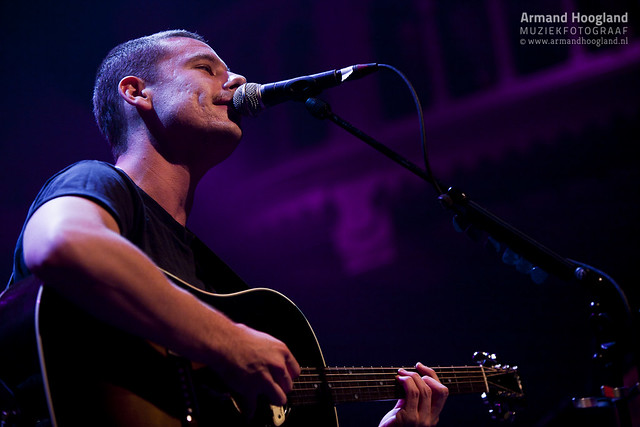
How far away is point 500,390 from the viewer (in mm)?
2494

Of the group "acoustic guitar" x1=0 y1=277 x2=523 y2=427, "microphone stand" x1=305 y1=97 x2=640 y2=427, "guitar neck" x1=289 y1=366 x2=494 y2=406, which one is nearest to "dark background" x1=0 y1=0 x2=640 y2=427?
"guitar neck" x1=289 y1=366 x2=494 y2=406

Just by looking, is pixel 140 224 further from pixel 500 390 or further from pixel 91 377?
pixel 500 390

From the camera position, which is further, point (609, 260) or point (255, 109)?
point (609, 260)

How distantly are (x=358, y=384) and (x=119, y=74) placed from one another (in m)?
1.74

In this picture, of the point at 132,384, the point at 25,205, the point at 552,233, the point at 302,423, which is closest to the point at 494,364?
the point at 302,423

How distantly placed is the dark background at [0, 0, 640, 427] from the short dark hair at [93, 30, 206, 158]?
37.3 inches

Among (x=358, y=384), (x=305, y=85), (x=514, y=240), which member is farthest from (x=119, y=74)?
(x=514, y=240)

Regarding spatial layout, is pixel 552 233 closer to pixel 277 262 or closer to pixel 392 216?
pixel 392 216

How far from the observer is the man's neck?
2.16 m

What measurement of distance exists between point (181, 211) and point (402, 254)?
186cm

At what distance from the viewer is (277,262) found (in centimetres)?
371

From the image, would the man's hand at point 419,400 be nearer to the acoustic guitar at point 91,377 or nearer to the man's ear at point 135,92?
the acoustic guitar at point 91,377

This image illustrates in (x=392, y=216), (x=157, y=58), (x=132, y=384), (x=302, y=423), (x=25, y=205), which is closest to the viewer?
(x=132, y=384)

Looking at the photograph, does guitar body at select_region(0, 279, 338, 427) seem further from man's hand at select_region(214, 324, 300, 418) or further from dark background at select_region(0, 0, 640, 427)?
dark background at select_region(0, 0, 640, 427)
